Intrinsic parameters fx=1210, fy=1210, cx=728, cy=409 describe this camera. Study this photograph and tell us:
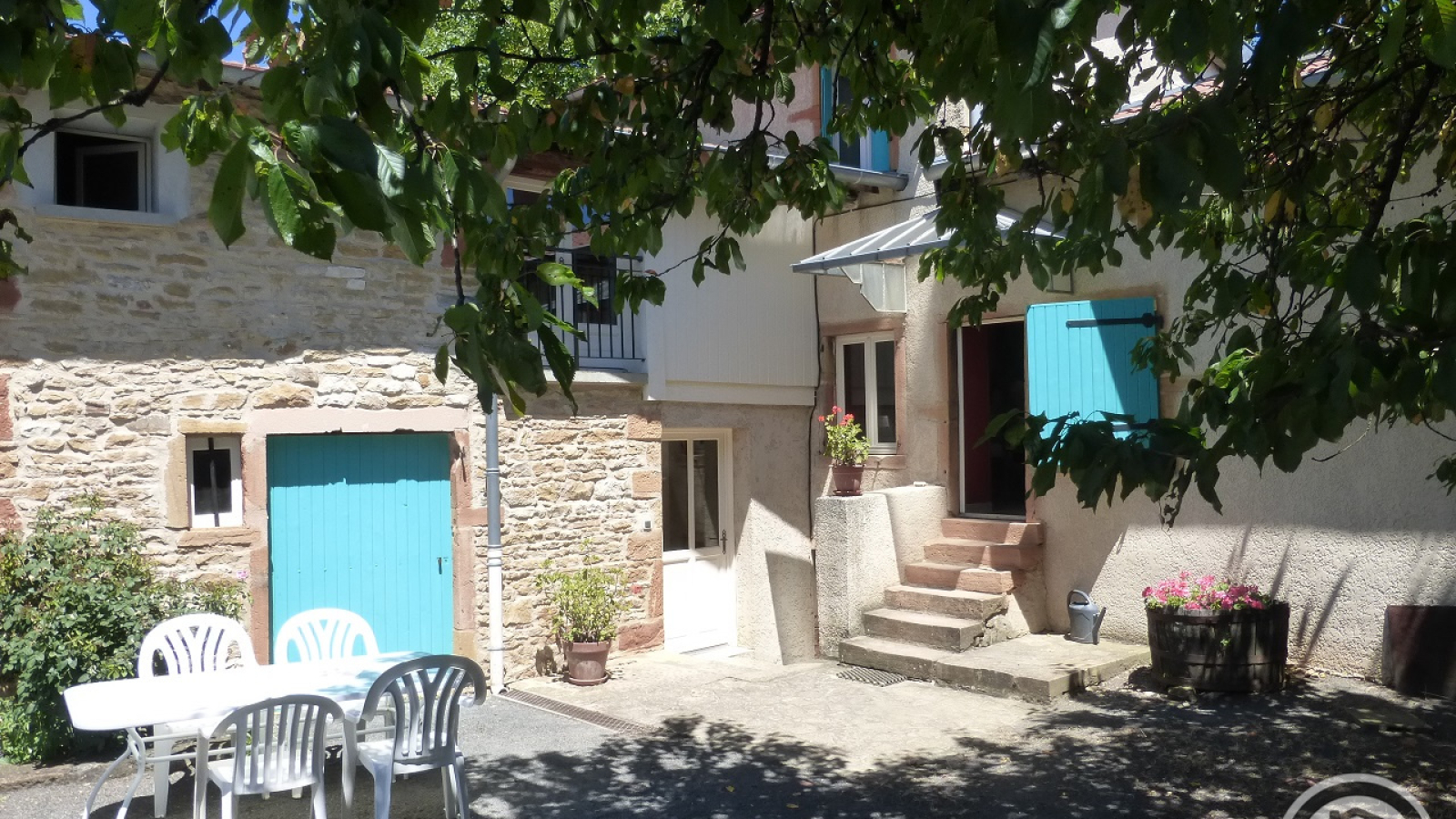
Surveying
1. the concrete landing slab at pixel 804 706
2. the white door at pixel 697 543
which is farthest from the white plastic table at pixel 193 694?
the white door at pixel 697 543

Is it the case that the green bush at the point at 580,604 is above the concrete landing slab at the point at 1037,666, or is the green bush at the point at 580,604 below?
above

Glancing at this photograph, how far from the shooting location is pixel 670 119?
457 centimetres

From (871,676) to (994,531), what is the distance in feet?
5.18

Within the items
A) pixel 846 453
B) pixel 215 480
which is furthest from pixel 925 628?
pixel 215 480

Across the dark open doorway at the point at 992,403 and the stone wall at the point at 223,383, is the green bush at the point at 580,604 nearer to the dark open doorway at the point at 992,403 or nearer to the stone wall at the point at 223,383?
the stone wall at the point at 223,383

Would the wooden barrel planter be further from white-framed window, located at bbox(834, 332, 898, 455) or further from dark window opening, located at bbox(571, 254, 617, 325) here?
dark window opening, located at bbox(571, 254, 617, 325)

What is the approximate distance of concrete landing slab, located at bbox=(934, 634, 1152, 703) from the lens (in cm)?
788

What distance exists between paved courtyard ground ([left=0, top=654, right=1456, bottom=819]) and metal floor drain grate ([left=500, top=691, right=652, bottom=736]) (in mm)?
35

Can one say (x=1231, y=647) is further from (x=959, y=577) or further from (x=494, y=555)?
(x=494, y=555)

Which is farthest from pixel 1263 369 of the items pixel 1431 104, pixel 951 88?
pixel 1431 104

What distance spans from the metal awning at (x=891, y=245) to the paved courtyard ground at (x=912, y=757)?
3202mm

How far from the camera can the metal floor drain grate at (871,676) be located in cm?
860

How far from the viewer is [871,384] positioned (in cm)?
1056

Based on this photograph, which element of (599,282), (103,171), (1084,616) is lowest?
(1084,616)
